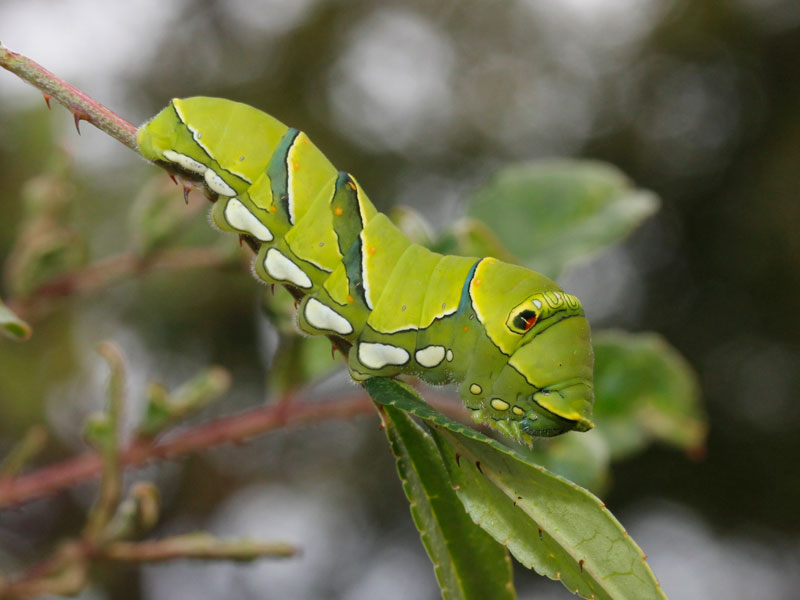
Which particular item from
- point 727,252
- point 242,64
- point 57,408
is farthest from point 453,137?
point 57,408

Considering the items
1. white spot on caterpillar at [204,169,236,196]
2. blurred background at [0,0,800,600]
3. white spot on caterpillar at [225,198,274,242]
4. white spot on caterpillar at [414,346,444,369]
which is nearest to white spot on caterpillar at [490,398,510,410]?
white spot on caterpillar at [414,346,444,369]

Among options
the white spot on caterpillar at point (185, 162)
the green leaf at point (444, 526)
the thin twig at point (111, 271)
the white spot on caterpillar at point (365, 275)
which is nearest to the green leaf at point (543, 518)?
the green leaf at point (444, 526)

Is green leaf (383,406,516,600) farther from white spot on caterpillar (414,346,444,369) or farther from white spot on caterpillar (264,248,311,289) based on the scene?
white spot on caterpillar (264,248,311,289)

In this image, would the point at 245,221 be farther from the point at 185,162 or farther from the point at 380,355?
the point at 380,355

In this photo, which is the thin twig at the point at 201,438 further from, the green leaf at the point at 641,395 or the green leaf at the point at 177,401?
the green leaf at the point at 641,395

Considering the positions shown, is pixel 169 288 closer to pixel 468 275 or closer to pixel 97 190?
pixel 97 190
